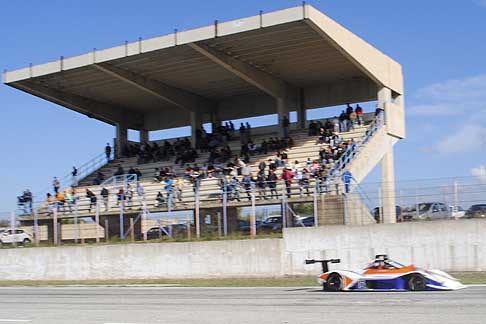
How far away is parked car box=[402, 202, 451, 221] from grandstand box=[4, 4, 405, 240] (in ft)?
2.33

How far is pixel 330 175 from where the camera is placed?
33.6 meters

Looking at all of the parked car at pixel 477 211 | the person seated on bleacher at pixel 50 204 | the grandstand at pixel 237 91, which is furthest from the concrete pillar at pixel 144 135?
the parked car at pixel 477 211

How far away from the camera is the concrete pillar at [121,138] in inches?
2073

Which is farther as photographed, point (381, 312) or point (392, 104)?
point (392, 104)

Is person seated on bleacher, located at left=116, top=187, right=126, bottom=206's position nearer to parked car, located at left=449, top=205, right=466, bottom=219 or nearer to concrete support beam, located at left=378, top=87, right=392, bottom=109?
concrete support beam, located at left=378, top=87, right=392, bottom=109

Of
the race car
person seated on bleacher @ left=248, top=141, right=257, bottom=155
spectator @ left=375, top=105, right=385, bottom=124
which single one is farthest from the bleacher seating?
the race car

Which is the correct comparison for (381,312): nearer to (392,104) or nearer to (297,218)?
(297,218)

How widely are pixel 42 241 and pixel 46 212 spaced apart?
276 cm

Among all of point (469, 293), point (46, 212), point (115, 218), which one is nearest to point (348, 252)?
point (469, 293)

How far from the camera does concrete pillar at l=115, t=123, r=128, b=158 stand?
5266cm

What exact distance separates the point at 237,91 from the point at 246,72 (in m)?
7.28

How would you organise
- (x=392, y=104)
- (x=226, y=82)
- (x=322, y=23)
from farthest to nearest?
(x=226, y=82)
(x=392, y=104)
(x=322, y=23)

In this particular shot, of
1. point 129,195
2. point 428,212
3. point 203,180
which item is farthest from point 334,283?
point 129,195

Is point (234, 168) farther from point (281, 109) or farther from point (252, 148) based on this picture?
point (281, 109)
